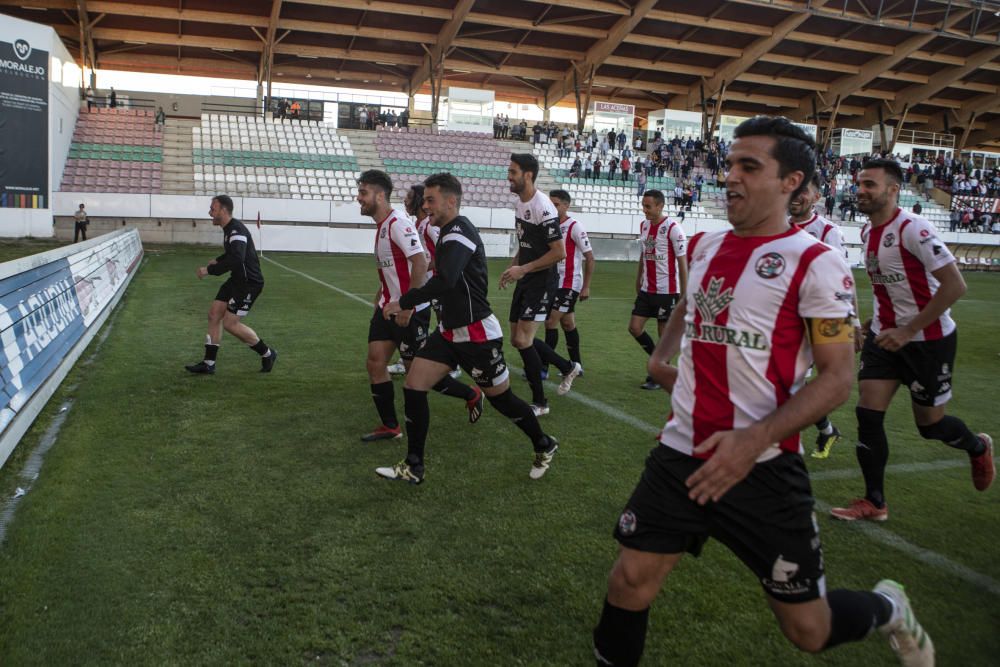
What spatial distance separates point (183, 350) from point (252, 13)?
98.6 feet

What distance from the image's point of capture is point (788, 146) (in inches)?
91.4

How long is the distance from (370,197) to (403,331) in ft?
3.44

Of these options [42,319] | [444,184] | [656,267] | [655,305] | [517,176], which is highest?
[517,176]

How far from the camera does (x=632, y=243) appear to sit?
1303 inches

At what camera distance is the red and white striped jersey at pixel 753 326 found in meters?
2.23

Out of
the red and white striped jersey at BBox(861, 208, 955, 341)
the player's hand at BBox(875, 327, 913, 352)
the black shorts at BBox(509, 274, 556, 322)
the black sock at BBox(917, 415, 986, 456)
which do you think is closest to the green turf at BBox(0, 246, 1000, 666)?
the black sock at BBox(917, 415, 986, 456)

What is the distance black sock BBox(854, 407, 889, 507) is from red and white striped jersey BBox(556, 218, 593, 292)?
429cm

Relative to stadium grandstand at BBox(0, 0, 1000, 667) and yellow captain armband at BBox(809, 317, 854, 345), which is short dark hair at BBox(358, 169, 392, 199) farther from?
yellow captain armband at BBox(809, 317, 854, 345)

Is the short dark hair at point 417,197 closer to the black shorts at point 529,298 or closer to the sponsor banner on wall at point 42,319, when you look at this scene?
the black shorts at point 529,298

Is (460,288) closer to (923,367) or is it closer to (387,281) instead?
(387,281)

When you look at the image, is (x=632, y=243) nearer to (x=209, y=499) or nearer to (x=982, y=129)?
(x=209, y=499)

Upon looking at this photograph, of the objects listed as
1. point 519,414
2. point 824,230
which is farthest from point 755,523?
point 824,230

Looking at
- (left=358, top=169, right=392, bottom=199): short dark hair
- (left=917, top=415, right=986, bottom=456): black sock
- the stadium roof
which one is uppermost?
the stadium roof

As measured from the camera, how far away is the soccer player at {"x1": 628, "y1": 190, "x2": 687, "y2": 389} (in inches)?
316
